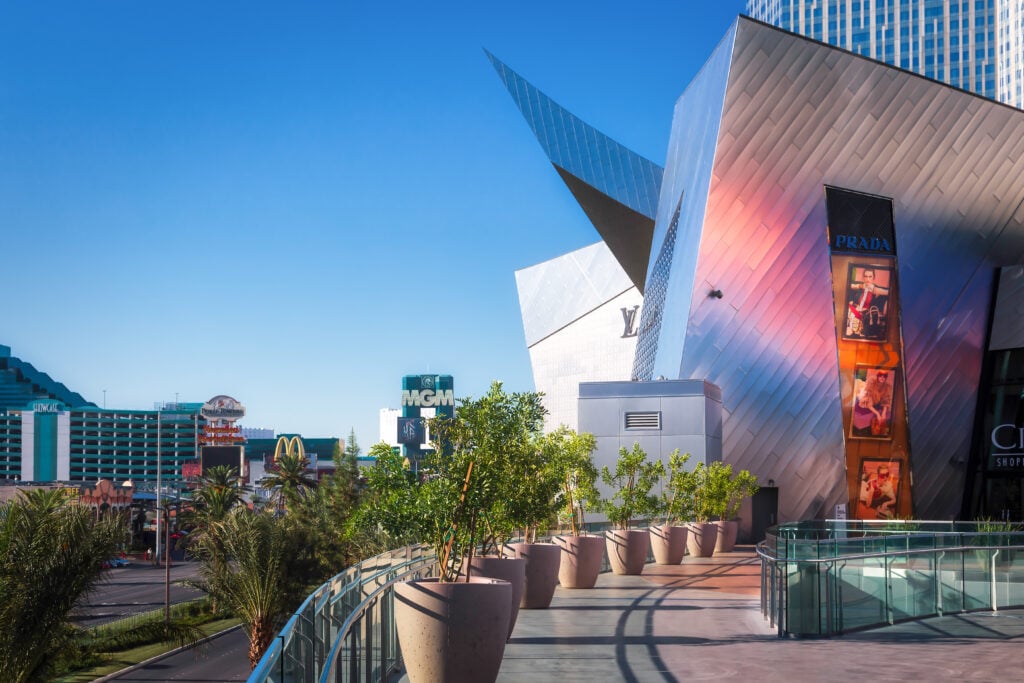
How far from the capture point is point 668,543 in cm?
2630

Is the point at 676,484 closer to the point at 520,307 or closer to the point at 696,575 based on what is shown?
the point at 696,575

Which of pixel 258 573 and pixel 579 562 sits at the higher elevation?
pixel 579 562

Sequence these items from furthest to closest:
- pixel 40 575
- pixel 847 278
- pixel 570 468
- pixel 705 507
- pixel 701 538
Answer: pixel 847 278, pixel 705 507, pixel 701 538, pixel 570 468, pixel 40 575

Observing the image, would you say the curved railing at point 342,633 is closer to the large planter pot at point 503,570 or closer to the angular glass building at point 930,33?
the large planter pot at point 503,570

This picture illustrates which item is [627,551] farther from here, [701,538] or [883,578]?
[883,578]

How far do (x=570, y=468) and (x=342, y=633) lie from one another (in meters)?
13.0

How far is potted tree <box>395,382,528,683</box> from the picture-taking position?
31.6 ft

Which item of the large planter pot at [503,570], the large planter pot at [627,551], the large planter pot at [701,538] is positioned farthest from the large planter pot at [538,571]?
the large planter pot at [701,538]

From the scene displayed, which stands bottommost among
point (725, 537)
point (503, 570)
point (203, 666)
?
point (203, 666)

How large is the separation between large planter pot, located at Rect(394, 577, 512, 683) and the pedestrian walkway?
1.14 m

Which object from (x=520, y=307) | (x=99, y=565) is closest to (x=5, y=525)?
(x=99, y=565)

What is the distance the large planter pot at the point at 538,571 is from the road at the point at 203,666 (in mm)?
25610

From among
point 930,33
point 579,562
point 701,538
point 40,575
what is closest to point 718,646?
point 579,562

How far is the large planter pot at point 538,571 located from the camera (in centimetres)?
1570
